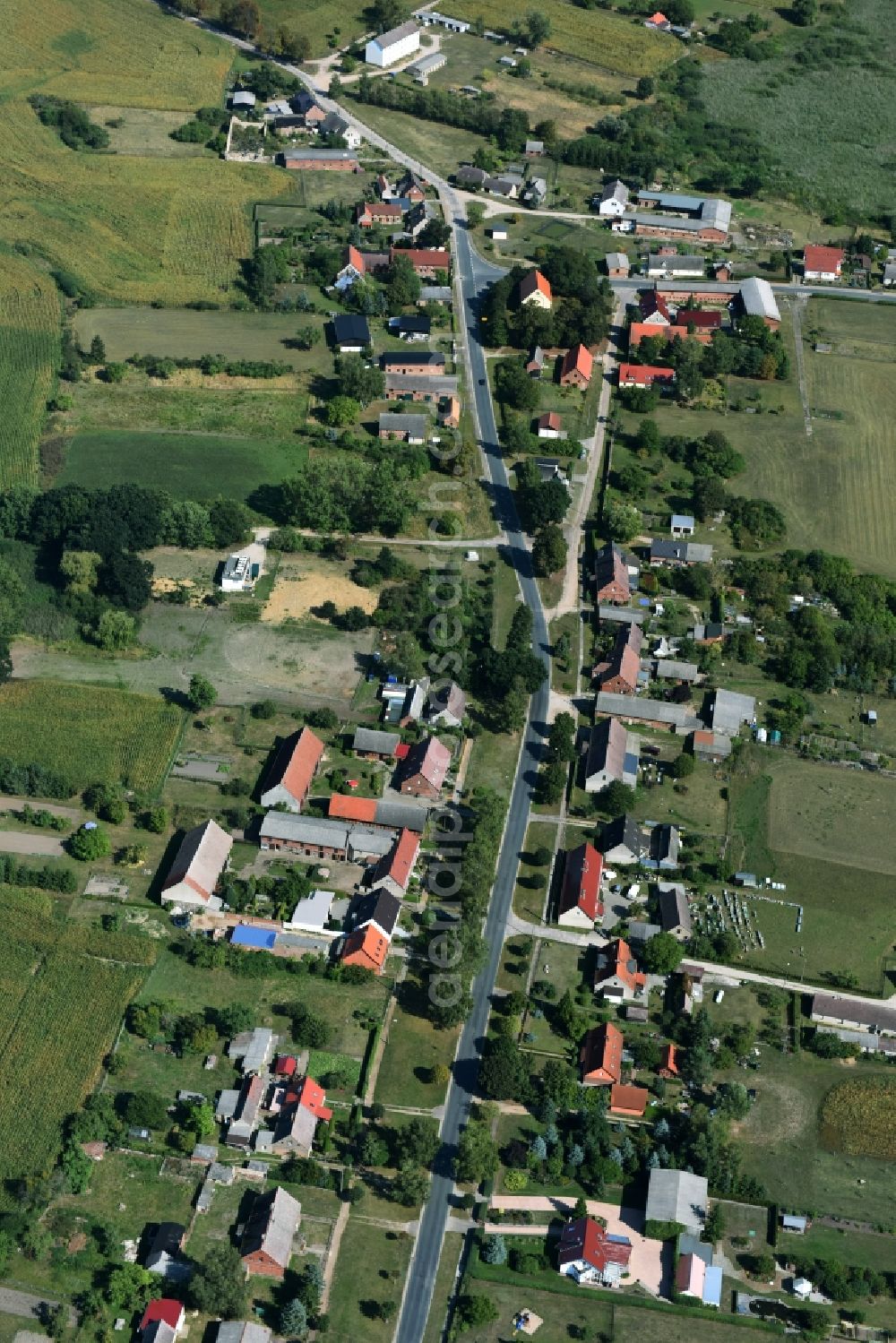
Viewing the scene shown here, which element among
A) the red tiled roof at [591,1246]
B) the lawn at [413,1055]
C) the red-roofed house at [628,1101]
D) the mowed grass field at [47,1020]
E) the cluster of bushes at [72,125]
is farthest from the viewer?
the cluster of bushes at [72,125]

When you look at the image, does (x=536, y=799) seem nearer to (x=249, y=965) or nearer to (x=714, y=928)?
(x=714, y=928)

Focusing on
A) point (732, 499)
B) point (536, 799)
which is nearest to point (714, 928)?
point (536, 799)

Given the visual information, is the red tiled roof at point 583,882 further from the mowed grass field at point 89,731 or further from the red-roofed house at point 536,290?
the red-roofed house at point 536,290

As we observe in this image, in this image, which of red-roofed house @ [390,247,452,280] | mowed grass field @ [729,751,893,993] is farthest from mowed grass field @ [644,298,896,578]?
red-roofed house @ [390,247,452,280]

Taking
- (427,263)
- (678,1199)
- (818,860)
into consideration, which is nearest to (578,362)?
(427,263)

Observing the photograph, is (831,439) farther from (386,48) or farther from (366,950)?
(386,48)

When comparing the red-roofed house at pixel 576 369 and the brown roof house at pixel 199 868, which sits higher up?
the red-roofed house at pixel 576 369

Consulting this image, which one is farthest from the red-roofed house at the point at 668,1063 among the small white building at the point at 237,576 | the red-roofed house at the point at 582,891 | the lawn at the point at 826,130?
the lawn at the point at 826,130

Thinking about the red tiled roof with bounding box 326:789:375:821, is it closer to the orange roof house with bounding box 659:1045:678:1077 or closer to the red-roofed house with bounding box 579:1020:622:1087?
the red-roofed house with bounding box 579:1020:622:1087
